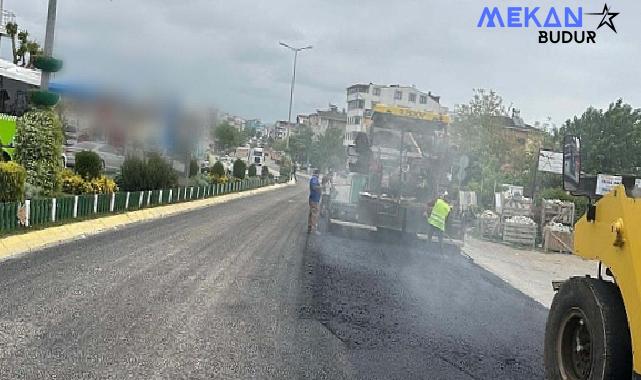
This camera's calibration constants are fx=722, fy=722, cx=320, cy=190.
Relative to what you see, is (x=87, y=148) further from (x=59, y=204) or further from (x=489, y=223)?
(x=489, y=223)

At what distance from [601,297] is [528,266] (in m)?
13.6

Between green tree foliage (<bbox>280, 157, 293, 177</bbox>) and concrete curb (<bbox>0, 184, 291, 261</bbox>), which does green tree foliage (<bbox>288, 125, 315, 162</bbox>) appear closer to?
green tree foliage (<bbox>280, 157, 293, 177</bbox>)

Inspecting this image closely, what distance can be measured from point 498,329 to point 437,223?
26.3 ft

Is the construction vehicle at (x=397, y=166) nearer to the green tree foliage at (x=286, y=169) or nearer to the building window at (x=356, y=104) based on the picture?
the green tree foliage at (x=286, y=169)

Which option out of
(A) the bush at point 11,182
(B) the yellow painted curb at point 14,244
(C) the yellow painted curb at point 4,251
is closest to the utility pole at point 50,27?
(A) the bush at point 11,182

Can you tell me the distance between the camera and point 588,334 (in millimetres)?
4773

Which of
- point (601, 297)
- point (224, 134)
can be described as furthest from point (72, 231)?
point (224, 134)

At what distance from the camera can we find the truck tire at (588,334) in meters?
4.26

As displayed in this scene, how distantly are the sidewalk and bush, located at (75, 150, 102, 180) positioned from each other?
10677 millimetres

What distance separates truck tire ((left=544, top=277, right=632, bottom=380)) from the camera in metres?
4.26

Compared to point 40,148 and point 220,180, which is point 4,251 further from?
point 220,180

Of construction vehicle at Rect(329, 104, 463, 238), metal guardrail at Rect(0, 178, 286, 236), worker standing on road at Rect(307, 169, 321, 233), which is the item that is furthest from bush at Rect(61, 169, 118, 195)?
construction vehicle at Rect(329, 104, 463, 238)

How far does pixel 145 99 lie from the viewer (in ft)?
52.3

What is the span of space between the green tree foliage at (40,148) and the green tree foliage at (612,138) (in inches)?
948
